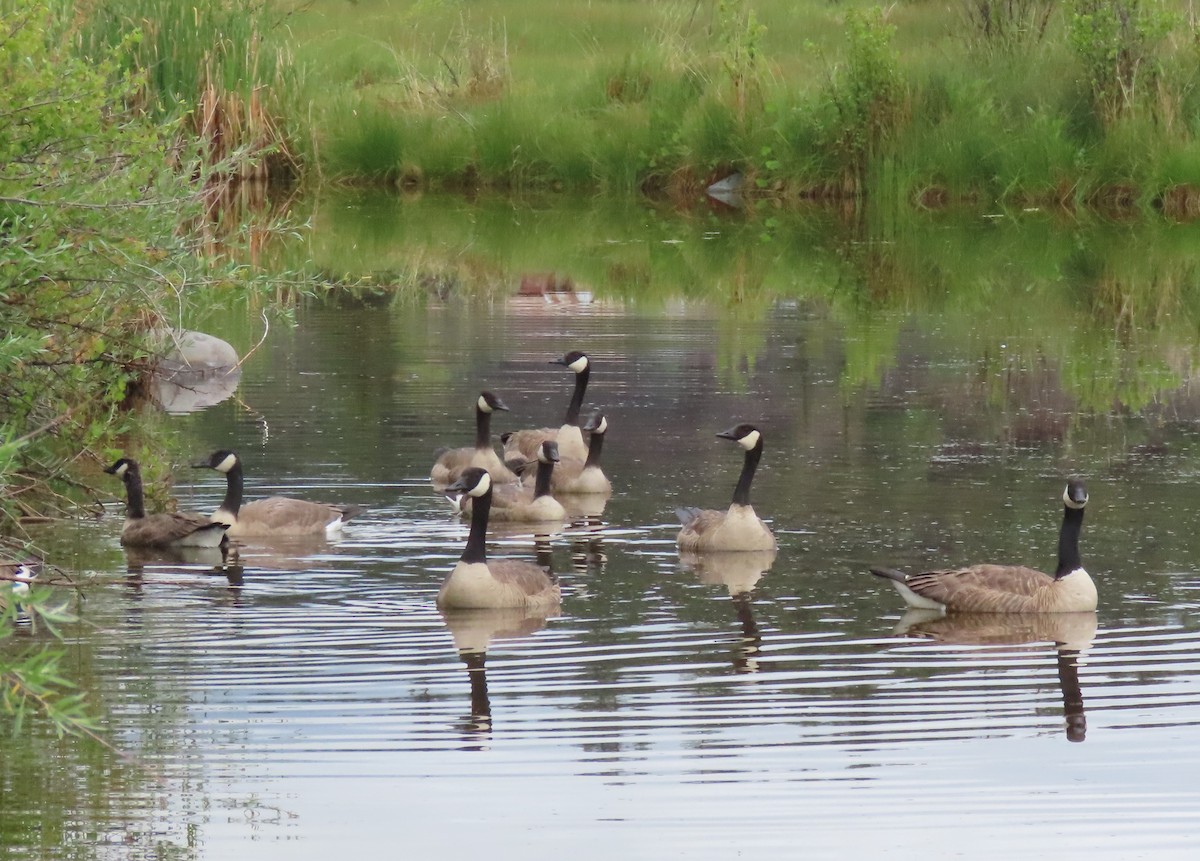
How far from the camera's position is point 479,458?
13.6 m

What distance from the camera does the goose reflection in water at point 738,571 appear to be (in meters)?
10.3

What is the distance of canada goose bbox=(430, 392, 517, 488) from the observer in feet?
44.1

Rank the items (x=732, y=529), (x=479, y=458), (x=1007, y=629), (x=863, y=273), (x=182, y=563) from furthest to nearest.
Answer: (x=863, y=273) < (x=479, y=458) < (x=732, y=529) < (x=182, y=563) < (x=1007, y=629)

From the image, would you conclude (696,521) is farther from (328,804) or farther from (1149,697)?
(328,804)

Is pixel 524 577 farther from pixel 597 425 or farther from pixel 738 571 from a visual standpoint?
pixel 597 425

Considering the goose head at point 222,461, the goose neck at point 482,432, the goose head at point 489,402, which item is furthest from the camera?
the goose head at point 489,402

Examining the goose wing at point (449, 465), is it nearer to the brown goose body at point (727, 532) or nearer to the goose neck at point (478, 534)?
the brown goose body at point (727, 532)

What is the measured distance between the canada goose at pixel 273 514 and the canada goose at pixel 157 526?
0.27 m

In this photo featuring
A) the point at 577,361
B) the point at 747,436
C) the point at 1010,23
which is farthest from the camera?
the point at 1010,23

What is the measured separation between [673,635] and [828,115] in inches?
890

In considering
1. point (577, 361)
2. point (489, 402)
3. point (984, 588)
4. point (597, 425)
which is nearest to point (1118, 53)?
point (577, 361)

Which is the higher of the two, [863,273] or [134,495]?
[134,495]

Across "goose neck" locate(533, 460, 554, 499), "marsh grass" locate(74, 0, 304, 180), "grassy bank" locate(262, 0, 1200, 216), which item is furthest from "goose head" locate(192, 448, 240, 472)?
"grassy bank" locate(262, 0, 1200, 216)

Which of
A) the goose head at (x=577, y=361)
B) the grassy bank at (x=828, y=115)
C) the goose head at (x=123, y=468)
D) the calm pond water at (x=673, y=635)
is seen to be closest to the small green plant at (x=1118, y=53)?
the grassy bank at (x=828, y=115)
